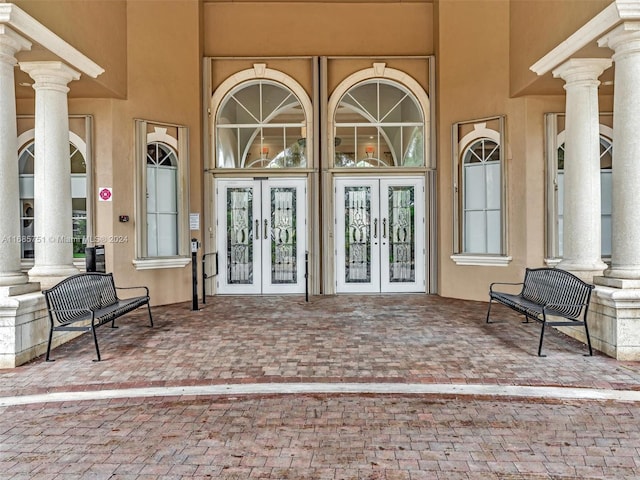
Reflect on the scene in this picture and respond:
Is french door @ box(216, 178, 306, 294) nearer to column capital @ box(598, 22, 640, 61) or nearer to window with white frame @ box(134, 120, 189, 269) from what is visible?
window with white frame @ box(134, 120, 189, 269)

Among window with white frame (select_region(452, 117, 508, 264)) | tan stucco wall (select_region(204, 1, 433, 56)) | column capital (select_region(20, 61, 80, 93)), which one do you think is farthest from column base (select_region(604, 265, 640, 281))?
column capital (select_region(20, 61, 80, 93))

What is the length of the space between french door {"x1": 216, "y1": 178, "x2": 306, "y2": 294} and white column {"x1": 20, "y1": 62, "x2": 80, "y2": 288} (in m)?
3.33

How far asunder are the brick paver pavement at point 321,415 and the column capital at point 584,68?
3172mm

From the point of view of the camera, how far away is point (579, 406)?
3549 mm

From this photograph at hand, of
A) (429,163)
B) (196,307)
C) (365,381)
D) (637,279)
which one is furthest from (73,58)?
(637,279)

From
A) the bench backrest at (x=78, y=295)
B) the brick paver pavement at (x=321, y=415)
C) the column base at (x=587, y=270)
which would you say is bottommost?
the brick paver pavement at (x=321, y=415)

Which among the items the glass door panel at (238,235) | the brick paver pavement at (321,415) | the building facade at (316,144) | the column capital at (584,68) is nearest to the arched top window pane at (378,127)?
the building facade at (316,144)

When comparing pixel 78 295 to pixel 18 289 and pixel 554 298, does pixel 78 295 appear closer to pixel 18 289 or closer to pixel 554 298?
pixel 18 289

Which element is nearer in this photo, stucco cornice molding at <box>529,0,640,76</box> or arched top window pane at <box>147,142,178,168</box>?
stucco cornice molding at <box>529,0,640,76</box>

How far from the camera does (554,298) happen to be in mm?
5309

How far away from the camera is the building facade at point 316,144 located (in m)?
5.91

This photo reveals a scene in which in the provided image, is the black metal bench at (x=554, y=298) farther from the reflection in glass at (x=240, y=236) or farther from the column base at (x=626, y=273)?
the reflection in glass at (x=240, y=236)

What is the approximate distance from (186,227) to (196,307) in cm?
155

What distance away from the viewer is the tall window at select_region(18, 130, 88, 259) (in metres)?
7.65
